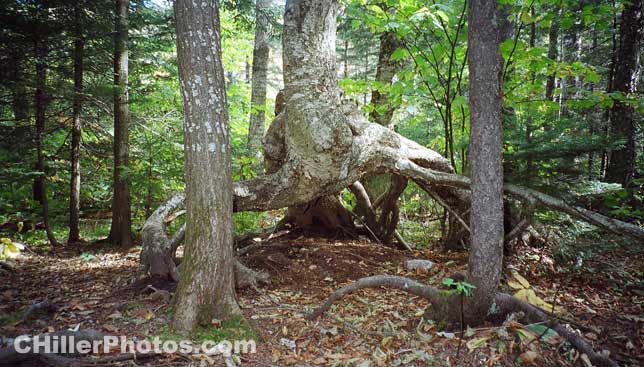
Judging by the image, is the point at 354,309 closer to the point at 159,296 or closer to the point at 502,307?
the point at 502,307

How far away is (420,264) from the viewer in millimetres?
5145

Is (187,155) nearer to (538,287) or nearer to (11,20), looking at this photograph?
(538,287)

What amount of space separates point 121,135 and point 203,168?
5614 millimetres

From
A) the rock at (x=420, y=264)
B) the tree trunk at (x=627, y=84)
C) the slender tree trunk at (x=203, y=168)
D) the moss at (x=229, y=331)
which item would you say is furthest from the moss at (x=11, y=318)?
the tree trunk at (x=627, y=84)

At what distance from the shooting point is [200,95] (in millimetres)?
3195

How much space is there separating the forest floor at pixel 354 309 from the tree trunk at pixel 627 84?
387cm

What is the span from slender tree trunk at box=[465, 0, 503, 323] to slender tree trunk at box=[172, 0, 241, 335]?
227 cm

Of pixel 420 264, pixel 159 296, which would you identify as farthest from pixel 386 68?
pixel 159 296

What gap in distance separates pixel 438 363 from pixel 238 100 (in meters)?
9.26

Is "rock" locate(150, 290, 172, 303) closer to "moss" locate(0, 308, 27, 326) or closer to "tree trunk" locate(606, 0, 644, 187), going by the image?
"moss" locate(0, 308, 27, 326)

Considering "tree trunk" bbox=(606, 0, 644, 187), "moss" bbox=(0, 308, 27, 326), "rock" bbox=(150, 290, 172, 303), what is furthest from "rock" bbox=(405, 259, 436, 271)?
"tree trunk" bbox=(606, 0, 644, 187)

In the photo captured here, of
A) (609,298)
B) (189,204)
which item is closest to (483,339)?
(609,298)

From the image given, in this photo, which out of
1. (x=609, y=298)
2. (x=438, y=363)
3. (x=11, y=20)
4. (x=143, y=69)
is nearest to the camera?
(x=438, y=363)

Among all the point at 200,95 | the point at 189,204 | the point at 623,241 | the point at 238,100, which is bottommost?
the point at 623,241
